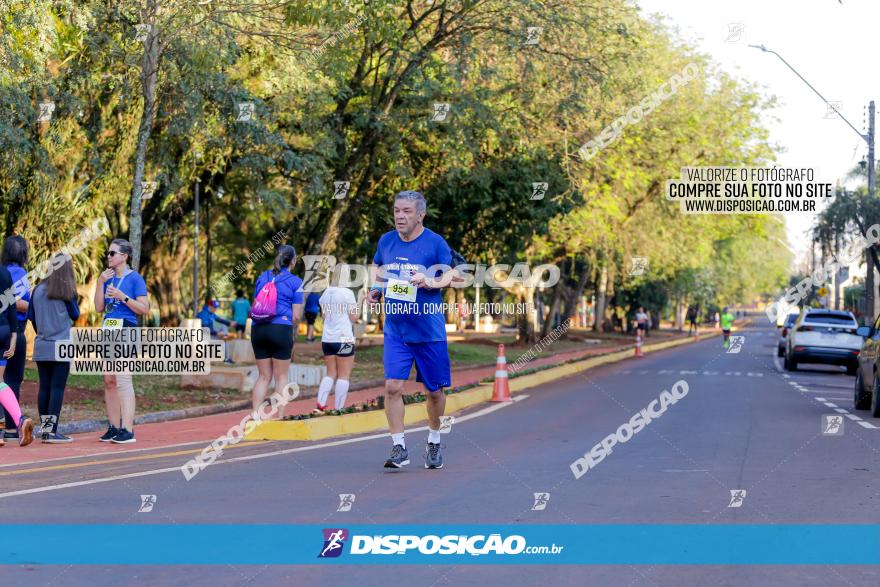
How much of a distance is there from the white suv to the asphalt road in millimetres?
16947

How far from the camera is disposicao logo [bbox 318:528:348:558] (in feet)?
20.3

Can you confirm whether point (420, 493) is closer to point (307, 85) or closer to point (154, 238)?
point (307, 85)

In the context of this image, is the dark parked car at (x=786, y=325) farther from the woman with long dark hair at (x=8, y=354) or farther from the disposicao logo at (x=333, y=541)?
the disposicao logo at (x=333, y=541)

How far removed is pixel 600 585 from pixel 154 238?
28258mm

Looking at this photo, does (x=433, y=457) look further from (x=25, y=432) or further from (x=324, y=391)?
(x=324, y=391)

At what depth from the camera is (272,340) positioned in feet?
41.8

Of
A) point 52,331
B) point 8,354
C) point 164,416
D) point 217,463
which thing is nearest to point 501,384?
point 164,416

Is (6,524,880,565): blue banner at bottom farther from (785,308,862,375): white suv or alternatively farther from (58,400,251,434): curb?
(785,308,862,375): white suv

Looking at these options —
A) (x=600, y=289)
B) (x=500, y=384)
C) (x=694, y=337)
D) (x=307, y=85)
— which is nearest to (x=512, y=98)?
(x=307, y=85)

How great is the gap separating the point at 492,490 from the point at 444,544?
6.47ft

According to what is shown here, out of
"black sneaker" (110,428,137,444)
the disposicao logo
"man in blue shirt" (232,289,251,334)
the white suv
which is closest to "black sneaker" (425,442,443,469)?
the disposicao logo

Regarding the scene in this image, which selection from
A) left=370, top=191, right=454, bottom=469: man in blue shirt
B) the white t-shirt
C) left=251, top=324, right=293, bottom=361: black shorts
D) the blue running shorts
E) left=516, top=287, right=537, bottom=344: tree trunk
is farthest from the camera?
left=516, top=287, right=537, bottom=344: tree trunk

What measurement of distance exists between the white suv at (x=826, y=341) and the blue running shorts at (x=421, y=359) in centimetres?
2303

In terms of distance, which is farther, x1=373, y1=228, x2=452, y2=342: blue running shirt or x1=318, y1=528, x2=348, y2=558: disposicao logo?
x1=373, y1=228, x2=452, y2=342: blue running shirt
